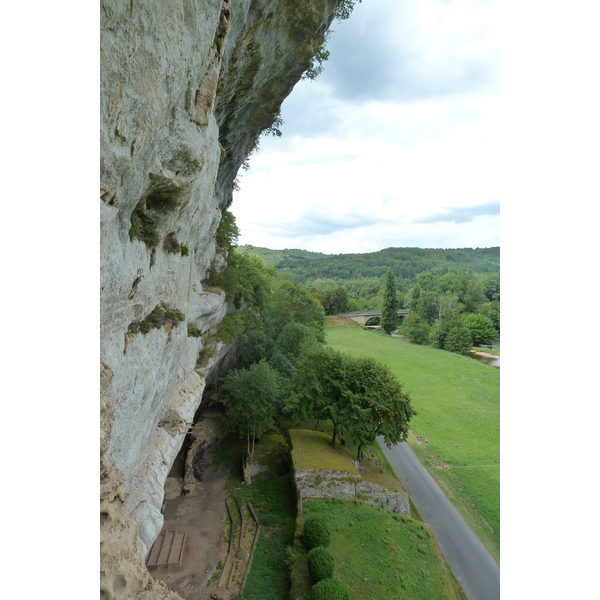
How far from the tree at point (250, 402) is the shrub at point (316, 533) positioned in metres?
7.08

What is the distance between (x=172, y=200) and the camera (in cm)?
912

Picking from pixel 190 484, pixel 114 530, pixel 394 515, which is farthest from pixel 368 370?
pixel 114 530

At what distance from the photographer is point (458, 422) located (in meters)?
32.1

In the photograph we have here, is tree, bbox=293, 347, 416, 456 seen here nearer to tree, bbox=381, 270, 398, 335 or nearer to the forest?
the forest

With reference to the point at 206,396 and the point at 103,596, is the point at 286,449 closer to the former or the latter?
the point at 206,396

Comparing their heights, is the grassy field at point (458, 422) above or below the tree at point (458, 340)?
below

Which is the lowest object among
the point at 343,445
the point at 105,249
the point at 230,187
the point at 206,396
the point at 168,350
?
the point at 343,445

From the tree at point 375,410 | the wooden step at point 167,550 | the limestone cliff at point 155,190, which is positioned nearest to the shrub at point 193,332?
the limestone cliff at point 155,190

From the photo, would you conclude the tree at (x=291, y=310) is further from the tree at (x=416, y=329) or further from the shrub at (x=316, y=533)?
the tree at (x=416, y=329)

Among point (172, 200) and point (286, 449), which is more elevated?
point (172, 200)

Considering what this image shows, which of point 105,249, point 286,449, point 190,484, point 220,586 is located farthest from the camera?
point 286,449

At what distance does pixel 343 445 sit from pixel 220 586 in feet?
36.2

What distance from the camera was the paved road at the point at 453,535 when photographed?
1573cm

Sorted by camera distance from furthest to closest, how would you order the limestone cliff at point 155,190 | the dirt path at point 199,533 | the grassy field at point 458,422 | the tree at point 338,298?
the tree at point 338,298 < the grassy field at point 458,422 < the dirt path at point 199,533 < the limestone cliff at point 155,190
